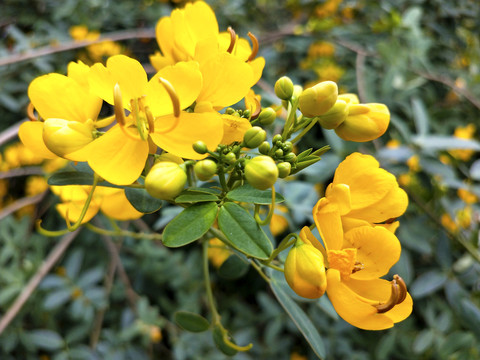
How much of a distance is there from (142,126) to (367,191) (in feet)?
1.36

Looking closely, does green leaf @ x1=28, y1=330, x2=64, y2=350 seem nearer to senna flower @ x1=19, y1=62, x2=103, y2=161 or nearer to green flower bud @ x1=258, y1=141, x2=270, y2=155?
senna flower @ x1=19, y1=62, x2=103, y2=161

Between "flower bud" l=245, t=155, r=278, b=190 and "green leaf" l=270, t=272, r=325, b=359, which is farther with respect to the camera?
"green leaf" l=270, t=272, r=325, b=359

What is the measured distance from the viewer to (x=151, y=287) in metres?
2.11

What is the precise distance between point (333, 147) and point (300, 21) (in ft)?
5.34

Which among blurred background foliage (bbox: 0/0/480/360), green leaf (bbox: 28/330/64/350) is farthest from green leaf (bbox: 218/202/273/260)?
green leaf (bbox: 28/330/64/350)

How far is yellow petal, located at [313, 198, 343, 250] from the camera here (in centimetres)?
67

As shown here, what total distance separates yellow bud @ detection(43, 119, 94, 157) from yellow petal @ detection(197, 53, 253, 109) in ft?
0.74

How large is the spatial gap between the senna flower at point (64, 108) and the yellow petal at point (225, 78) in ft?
0.70

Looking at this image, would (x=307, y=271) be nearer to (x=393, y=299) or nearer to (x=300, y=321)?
(x=393, y=299)

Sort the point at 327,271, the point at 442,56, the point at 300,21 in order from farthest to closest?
the point at 300,21
the point at 442,56
the point at 327,271

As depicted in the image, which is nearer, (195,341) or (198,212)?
(198,212)

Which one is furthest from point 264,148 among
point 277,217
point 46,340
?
point 46,340

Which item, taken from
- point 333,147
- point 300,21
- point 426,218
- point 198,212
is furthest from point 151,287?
point 300,21

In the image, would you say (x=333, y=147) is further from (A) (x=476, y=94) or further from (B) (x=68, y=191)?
(A) (x=476, y=94)
